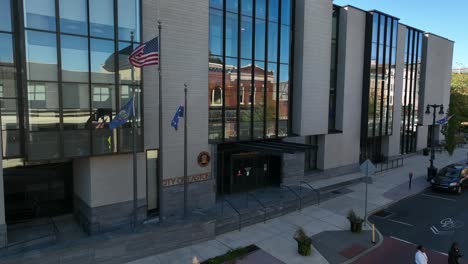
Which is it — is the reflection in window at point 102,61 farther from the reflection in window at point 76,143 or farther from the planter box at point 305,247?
the planter box at point 305,247

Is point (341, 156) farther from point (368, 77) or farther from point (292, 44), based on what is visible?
point (292, 44)

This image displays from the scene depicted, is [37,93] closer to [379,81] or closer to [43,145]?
[43,145]

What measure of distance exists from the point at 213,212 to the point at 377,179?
15750 millimetres

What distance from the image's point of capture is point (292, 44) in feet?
70.6

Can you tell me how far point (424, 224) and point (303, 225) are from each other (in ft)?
20.8

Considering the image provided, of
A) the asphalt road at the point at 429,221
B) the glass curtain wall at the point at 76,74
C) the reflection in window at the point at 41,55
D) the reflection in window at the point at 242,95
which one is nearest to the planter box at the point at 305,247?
the asphalt road at the point at 429,221

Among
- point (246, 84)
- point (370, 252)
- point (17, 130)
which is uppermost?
point (246, 84)

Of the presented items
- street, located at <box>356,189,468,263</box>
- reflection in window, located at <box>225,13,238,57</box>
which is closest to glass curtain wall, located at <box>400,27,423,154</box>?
street, located at <box>356,189,468,263</box>

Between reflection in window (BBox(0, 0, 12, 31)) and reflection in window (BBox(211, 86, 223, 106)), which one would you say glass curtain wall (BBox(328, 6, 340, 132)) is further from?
reflection in window (BBox(0, 0, 12, 31))

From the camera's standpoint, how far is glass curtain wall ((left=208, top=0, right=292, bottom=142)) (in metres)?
17.3

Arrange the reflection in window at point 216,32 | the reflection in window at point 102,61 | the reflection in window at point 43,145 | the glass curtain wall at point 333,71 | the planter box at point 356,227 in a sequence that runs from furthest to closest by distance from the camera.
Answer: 1. the glass curtain wall at point 333,71
2. the reflection in window at point 216,32
3. the planter box at point 356,227
4. the reflection in window at point 102,61
5. the reflection in window at point 43,145

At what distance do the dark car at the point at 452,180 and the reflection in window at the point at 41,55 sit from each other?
23.9m

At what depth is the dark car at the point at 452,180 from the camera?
71.2 feet

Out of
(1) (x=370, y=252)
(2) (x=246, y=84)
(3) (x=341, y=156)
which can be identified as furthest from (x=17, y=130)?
(3) (x=341, y=156)
